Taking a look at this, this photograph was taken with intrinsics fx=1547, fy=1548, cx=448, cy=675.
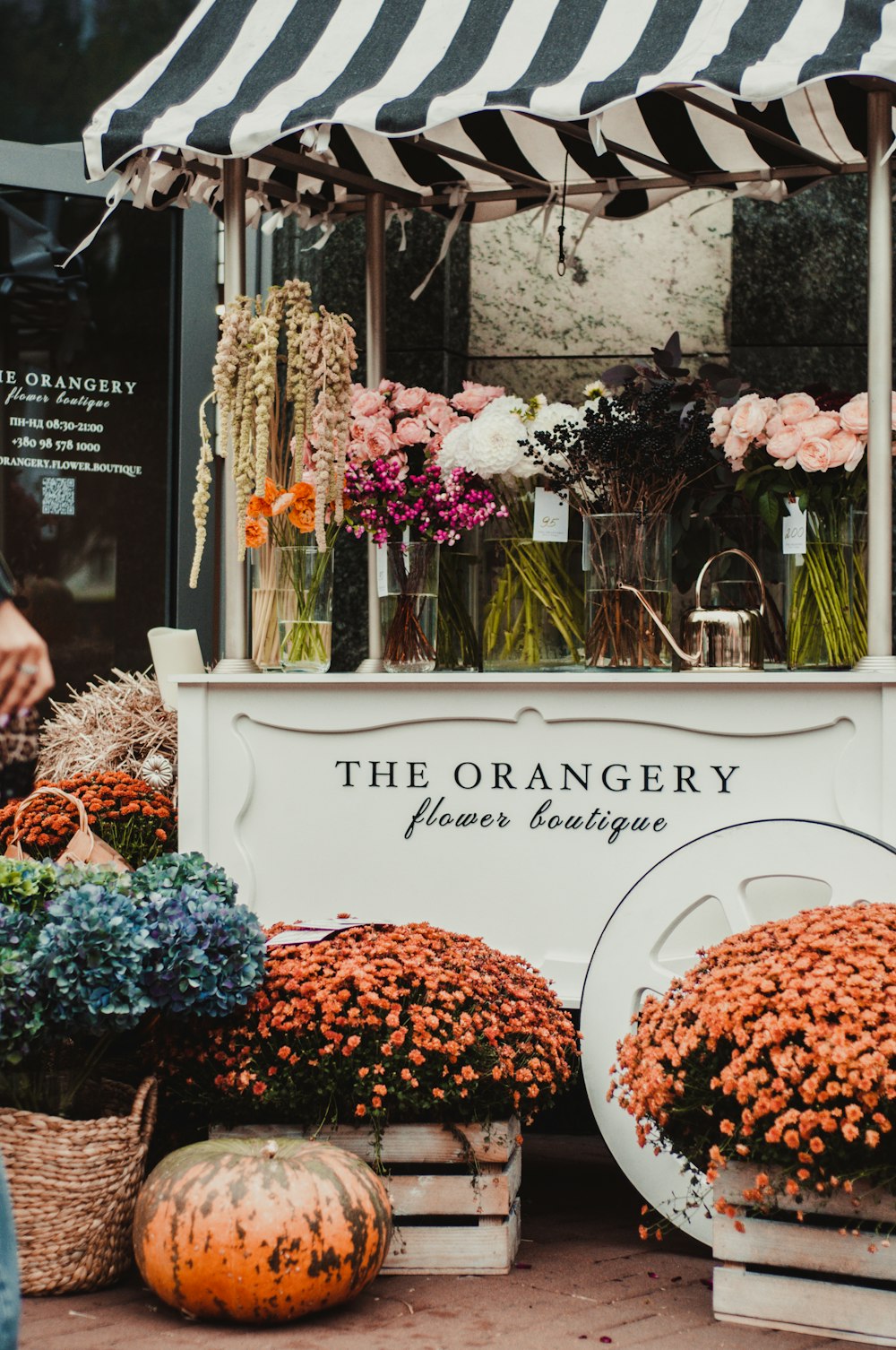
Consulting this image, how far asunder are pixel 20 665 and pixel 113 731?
71 centimetres

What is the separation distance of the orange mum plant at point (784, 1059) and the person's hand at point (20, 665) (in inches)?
120

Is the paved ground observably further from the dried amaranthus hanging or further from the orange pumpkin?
the dried amaranthus hanging

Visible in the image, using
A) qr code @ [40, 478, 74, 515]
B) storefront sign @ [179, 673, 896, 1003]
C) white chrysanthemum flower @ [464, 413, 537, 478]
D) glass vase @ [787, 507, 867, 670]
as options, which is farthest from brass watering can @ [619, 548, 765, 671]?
qr code @ [40, 478, 74, 515]

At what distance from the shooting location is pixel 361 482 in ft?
12.9

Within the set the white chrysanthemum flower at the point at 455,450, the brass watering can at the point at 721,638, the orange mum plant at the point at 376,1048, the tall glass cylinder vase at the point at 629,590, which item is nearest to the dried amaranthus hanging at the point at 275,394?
the white chrysanthemum flower at the point at 455,450

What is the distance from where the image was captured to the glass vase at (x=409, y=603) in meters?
3.94

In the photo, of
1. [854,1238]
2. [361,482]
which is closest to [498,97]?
[361,482]

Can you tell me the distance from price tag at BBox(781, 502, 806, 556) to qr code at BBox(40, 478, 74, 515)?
109 inches

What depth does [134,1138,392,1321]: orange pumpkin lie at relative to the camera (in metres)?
2.74

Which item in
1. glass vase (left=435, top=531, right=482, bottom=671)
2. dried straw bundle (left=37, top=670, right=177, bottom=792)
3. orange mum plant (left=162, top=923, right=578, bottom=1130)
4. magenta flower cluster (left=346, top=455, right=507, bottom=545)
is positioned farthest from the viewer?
dried straw bundle (left=37, top=670, right=177, bottom=792)

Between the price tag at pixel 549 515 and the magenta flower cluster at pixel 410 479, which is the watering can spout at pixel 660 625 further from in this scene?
the magenta flower cluster at pixel 410 479

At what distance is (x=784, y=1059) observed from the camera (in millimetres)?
2656

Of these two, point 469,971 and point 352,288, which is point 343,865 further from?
point 352,288

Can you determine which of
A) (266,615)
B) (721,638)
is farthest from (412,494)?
(721,638)
